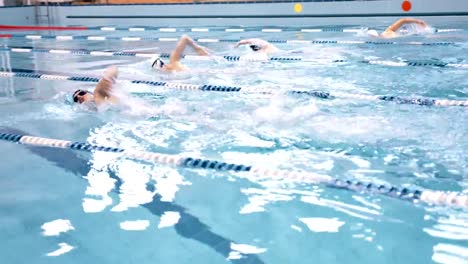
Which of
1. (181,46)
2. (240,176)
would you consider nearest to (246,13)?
(181,46)

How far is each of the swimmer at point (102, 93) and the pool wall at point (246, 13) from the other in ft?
27.0

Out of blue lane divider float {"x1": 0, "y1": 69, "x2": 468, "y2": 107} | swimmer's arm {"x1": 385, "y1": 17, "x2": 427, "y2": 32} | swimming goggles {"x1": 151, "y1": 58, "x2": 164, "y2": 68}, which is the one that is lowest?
blue lane divider float {"x1": 0, "y1": 69, "x2": 468, "y2": 107}

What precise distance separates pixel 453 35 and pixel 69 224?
7528 mm

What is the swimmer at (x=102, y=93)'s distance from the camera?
13.0 feet

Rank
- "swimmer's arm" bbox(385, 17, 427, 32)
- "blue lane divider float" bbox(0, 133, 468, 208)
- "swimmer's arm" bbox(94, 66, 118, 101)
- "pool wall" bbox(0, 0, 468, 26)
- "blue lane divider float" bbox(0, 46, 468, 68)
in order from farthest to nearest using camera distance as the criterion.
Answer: "pool wall" bbox(0, 0, 468, 26) < "swimmer's arm" bbox(385, 17, 427, 32) < "blue lane divider float" bbox(0, 46, 468, 68) < "swimmer's arm" bbox(94, 66, 118, 101) < "blue lane divider float" bbox(0, 133, 468, 208)

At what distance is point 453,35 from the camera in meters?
8.30

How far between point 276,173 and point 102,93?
194 cm

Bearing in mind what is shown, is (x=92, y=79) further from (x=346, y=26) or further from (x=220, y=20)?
(x=220, y=20)

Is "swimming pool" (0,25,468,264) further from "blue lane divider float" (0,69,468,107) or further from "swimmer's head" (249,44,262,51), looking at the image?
"swimmer's head" (249,44,262,51)

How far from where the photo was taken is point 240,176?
264cm

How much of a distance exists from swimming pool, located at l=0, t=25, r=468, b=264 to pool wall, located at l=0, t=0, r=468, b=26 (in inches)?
282

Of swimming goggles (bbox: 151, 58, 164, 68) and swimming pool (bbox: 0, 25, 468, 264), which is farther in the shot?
swimming goggles (bbox: 151, 58, 164, 68)

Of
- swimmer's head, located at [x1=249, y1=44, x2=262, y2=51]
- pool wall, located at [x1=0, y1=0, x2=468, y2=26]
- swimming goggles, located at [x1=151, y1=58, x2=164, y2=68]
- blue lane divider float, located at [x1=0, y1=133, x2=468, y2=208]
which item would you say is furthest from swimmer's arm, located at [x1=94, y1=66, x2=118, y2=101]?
pool wall, located at [x1=0, y1=0, x2=468, y2=26]

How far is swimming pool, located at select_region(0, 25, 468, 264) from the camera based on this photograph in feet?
6.43
